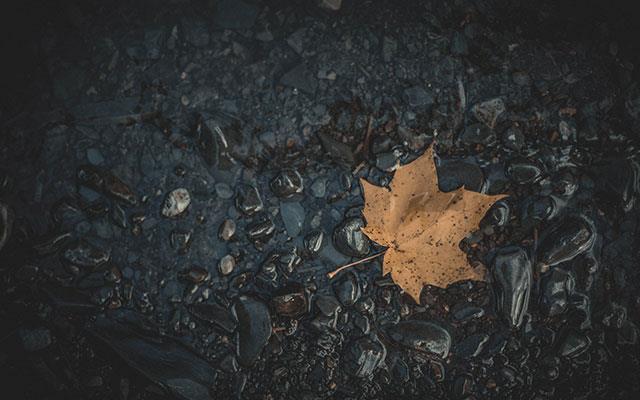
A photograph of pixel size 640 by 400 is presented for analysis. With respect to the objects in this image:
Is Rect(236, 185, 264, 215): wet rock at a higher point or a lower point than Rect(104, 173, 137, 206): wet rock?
lower

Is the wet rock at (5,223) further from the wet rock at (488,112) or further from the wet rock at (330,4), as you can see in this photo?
the wet rock at (488,112)

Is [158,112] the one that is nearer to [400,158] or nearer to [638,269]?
[400,158]

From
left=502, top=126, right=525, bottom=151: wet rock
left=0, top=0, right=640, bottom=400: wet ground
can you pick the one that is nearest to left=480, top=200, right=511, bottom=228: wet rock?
left=0, top=0, right=640, bottom=400: wet ground

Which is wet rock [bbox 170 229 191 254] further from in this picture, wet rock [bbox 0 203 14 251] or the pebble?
wet rock [bbox 0 203 14 251]

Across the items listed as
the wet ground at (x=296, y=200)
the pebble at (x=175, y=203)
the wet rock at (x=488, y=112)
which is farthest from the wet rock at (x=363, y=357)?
the wet rock at (x=488, y=112)

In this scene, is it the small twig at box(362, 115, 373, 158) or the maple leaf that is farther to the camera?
the small twig at box(362, 115, 373, 158)

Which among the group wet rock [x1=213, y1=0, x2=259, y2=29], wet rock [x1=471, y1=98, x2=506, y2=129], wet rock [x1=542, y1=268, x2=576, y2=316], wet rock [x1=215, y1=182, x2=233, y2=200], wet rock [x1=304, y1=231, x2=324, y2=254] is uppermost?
wet rock [x1=213, y1=0, x2=259, y2=29]
